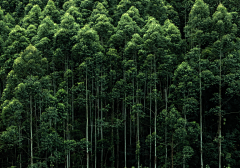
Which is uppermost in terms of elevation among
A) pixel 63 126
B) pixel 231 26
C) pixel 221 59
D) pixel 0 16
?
pixel 0 16

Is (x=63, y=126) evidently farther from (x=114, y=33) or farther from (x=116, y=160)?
(x=114, y=33)

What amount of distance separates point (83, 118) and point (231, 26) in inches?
674

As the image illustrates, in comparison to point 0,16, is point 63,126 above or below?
below

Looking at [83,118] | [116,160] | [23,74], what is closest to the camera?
[23,74]

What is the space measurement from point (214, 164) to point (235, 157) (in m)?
2.01

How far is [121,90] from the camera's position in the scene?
2627 cm

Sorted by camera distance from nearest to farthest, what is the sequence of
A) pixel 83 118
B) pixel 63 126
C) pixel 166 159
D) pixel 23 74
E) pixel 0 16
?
1. pixel 23 74
2. pixel 166 159
3. pixel 63 126
4. pixel 83 118
5. pixel 0 16

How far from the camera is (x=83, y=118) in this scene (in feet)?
98.0

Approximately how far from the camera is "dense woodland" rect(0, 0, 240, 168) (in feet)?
71.4

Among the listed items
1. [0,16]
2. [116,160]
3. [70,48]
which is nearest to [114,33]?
[70,48]

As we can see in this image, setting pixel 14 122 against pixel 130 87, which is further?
pixel 130 87

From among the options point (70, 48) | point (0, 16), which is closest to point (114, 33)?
point (70, 48)

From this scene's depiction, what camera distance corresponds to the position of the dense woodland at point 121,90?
21766 mm

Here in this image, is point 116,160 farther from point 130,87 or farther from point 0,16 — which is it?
point 0,16
